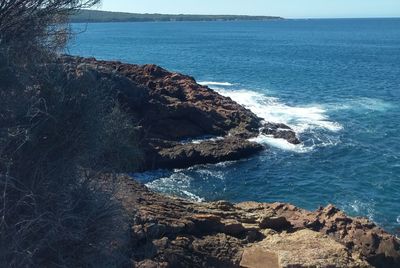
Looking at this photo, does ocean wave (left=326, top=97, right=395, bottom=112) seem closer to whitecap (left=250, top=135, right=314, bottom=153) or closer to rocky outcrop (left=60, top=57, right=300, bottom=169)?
rocky outcrop (left=60, top=57, right=300, bottom=169)

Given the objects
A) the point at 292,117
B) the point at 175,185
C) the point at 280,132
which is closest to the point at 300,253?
the point at 175,185

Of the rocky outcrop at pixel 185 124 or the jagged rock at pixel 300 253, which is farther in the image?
the rocky outcrop at pixel 185 124

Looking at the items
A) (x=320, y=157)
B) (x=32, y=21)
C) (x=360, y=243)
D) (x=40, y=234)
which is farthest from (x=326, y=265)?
(x=320, y=157)

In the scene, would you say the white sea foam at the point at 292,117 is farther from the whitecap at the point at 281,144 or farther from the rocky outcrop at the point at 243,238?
the rocky outcrop at the point at 243,238

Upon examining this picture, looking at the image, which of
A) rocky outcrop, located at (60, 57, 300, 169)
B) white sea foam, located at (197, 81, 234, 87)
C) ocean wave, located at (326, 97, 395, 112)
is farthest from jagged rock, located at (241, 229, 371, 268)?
white sea foam, located at (197, 81, 234, 87)

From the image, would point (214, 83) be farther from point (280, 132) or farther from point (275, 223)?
point (275, 223)

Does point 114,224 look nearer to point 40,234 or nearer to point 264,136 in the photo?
point 40,234

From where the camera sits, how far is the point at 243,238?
1620cm

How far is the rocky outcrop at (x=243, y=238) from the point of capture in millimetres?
13758

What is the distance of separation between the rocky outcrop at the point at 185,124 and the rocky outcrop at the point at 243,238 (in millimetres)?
11879

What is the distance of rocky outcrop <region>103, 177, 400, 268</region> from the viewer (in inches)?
542

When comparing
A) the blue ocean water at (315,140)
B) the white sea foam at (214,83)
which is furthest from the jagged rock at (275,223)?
the white sea foam at (214,83)

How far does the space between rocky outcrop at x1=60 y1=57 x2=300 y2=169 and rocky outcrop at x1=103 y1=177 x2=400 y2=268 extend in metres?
11.9

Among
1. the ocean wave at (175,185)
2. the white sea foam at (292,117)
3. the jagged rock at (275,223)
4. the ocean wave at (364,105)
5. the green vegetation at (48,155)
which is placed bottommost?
the ocean wave at (175,185)
